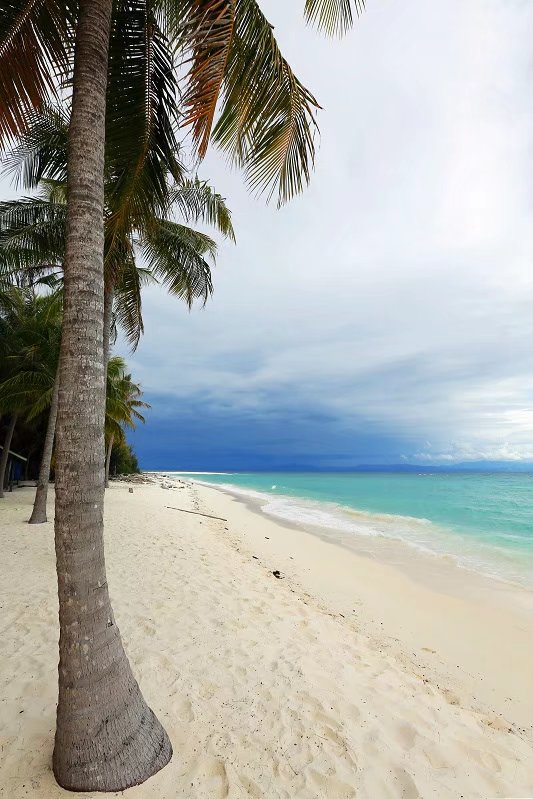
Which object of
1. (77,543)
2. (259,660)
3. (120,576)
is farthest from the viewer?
(120,576)

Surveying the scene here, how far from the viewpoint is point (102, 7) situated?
301cm

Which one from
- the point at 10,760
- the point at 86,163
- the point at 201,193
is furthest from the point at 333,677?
the point at 201,193

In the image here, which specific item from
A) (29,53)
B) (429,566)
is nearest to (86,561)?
(29,53)

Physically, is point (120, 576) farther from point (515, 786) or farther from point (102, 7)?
point (102, 7)

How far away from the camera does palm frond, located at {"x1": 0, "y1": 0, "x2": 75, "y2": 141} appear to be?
11.7 feet

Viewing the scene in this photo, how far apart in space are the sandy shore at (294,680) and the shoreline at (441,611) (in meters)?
0.04

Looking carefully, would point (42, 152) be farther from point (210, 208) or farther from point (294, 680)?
point (294, 680)

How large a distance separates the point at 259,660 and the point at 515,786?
7.33 ft

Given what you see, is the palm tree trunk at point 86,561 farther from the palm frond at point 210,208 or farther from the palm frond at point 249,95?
the palm frond at point 210,208

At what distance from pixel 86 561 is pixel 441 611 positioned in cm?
684

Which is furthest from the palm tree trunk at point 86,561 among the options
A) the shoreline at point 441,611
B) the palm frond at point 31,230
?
the palm frond at point 31,230

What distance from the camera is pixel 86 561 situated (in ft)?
7.80

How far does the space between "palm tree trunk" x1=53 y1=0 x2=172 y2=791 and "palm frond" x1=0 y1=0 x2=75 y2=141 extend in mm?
1782

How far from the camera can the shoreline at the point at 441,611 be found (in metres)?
4.70
